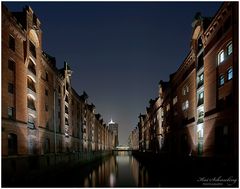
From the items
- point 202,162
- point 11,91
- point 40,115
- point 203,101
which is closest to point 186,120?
point 203,101

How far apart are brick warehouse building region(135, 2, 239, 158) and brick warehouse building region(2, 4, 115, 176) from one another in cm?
1788

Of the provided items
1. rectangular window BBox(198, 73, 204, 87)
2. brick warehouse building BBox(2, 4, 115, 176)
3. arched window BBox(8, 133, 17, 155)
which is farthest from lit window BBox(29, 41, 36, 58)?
rectangular window BBox(198, 73, 204, 87)

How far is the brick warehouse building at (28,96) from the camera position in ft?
85.4

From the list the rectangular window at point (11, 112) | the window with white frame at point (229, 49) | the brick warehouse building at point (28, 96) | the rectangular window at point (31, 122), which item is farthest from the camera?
the rectangular window at point (31, 122)

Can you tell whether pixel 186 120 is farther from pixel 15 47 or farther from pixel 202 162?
pixel 15 47

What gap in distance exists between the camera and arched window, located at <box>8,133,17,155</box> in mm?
26534

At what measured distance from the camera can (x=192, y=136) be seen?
35.9 metres

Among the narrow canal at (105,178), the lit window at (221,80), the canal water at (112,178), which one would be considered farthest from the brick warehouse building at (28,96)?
the lit window at (221,80)

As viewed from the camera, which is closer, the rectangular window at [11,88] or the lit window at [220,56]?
the lit window at [220,56]

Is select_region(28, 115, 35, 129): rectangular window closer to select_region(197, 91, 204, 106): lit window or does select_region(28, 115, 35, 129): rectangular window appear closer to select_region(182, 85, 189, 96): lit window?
select_region(197, 91, 204, 106): lit window

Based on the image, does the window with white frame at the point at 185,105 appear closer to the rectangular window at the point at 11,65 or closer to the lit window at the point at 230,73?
the lit window at the point at 230,73

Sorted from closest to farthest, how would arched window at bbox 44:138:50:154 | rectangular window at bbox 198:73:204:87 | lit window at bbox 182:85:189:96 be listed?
1. rectangular window at bbox 198:73:204:87
2. arched window at bbox 44:138:50:154
3. lit window at bbox 182:85:189:96

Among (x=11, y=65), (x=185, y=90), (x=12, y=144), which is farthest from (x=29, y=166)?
(x=185, y=90)

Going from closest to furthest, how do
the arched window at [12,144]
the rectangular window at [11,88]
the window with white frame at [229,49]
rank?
the window with white frame at [229,49] < the arched window at [12,144] < the rectangular window at [11,88]
